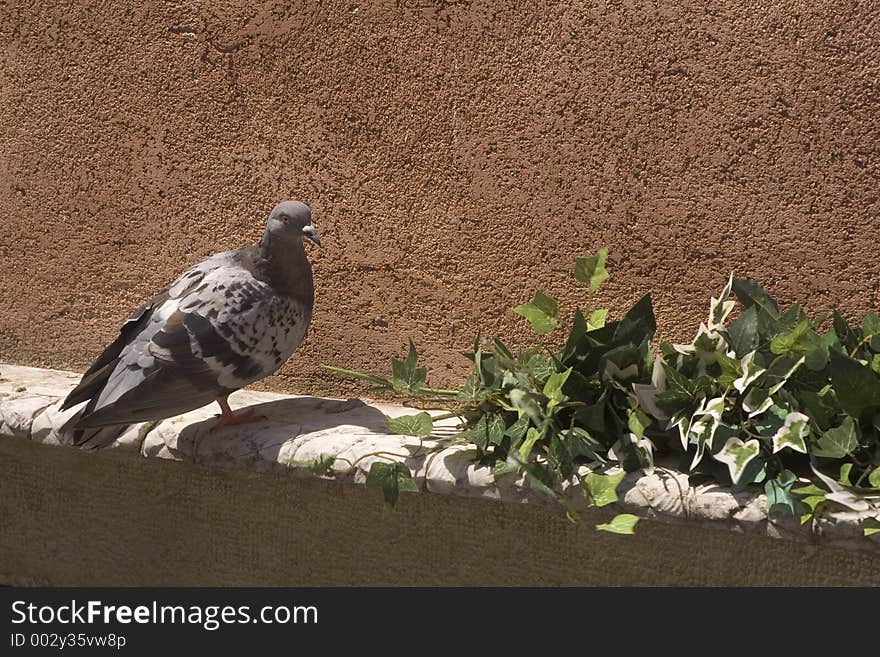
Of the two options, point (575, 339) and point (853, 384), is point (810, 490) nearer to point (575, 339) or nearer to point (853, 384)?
point (853, 384)

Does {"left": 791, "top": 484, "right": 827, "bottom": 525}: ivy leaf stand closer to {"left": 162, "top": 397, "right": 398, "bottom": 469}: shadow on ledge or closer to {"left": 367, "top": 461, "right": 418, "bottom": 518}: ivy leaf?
{"left": 367, "top": 461, "right": 418, "bottom": 518}: ivy leaf

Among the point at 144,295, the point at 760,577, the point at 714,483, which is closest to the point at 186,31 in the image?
the point at 144,295

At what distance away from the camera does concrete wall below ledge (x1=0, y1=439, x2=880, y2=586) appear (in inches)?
67.0

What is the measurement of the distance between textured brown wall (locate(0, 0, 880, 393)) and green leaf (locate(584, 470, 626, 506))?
17.9 inches

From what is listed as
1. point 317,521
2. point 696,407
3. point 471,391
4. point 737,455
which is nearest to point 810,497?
point 737,455

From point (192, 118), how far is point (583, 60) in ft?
3.08

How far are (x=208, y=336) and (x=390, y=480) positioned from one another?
0.44m

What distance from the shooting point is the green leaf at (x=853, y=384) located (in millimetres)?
1580

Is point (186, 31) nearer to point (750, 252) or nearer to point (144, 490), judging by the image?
point (144, 490)

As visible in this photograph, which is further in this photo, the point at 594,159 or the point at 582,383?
the point at 594,159

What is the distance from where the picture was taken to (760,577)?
166 cm

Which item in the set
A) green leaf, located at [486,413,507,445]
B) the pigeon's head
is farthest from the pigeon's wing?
green leaf, located at [486,413,507,445]

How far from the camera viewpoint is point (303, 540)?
6.75ft

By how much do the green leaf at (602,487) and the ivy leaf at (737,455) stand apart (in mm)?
169
